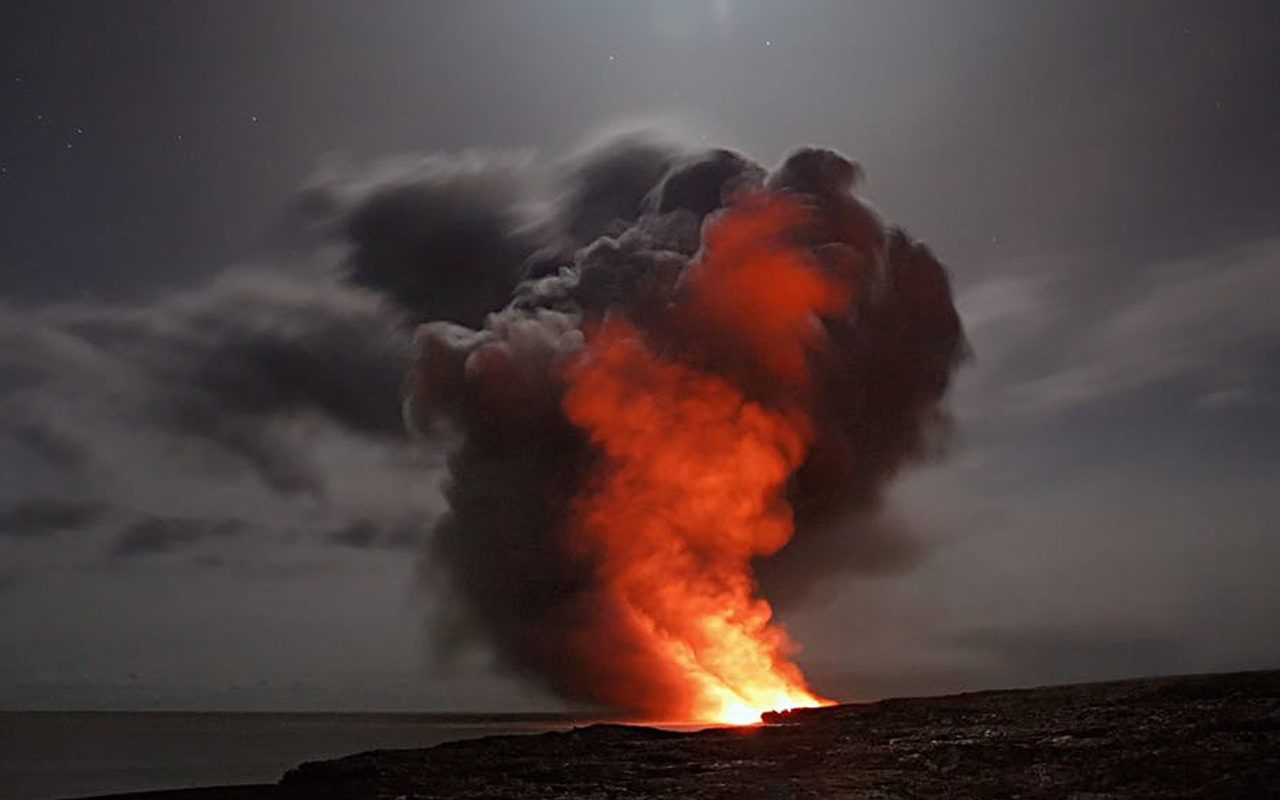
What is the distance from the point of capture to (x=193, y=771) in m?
122

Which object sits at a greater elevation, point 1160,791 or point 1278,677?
point 1278,677

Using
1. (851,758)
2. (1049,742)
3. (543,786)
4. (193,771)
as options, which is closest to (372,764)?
(543,786)

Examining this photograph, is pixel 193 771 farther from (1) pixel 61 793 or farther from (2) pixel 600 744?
(2) pixel 600 744

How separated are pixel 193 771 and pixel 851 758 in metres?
104

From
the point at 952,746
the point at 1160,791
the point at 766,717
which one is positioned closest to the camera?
the point at 1160,791

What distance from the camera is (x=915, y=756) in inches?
1501

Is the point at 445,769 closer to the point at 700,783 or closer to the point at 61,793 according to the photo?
the point at 700,783

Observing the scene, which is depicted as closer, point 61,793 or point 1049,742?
point 1049,742

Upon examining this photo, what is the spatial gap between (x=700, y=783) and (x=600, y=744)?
11.3 metres

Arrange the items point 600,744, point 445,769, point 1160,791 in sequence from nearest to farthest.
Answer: point 1160,791 < point 445,769 < point 600,744

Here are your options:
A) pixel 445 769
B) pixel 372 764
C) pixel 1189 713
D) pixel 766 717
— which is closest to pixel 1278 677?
pixel 1189 713

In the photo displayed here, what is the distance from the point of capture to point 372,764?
42219 mm

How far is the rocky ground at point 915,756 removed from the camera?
106ft

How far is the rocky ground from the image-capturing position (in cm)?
3225
